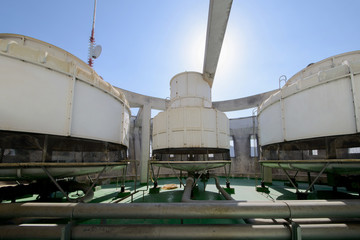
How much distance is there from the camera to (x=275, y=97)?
7.38m

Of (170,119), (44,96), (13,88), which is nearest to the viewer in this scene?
(13,88)

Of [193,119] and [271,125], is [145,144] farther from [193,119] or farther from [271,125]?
[271,125]

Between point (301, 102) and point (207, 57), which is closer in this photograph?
point (301, 102)

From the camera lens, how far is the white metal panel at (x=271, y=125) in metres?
7.04

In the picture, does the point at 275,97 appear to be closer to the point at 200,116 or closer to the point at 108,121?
the point at 200,116

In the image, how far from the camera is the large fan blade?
597cm

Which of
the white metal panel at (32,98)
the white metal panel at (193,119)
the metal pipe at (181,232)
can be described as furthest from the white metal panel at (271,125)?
the white metal panel at (32,98)

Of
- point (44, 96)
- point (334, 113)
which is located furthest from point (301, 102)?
point (44, 96)

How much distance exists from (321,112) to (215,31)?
16.7 ft

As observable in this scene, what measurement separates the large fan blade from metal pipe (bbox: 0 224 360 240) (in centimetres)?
684

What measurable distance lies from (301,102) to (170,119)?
5953mm

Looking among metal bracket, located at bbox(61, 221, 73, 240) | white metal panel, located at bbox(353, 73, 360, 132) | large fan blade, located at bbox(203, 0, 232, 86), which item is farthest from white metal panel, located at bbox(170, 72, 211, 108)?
metal bracket, located at bbox(61, 221, 73, 240)

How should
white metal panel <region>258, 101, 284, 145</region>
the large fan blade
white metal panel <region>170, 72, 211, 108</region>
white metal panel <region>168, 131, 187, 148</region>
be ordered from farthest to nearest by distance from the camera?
white metal panel <region>170, 72, 211, 108</region>
white metal panel <region>168, 131, 187, 148</region>
white metal panel <region>258, 101, 284, 145</region>
the large fan blade

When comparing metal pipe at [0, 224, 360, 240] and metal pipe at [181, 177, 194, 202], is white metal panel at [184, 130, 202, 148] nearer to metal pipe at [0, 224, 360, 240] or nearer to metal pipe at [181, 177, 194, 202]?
metal pipe at [181, 177, 194, 202]
